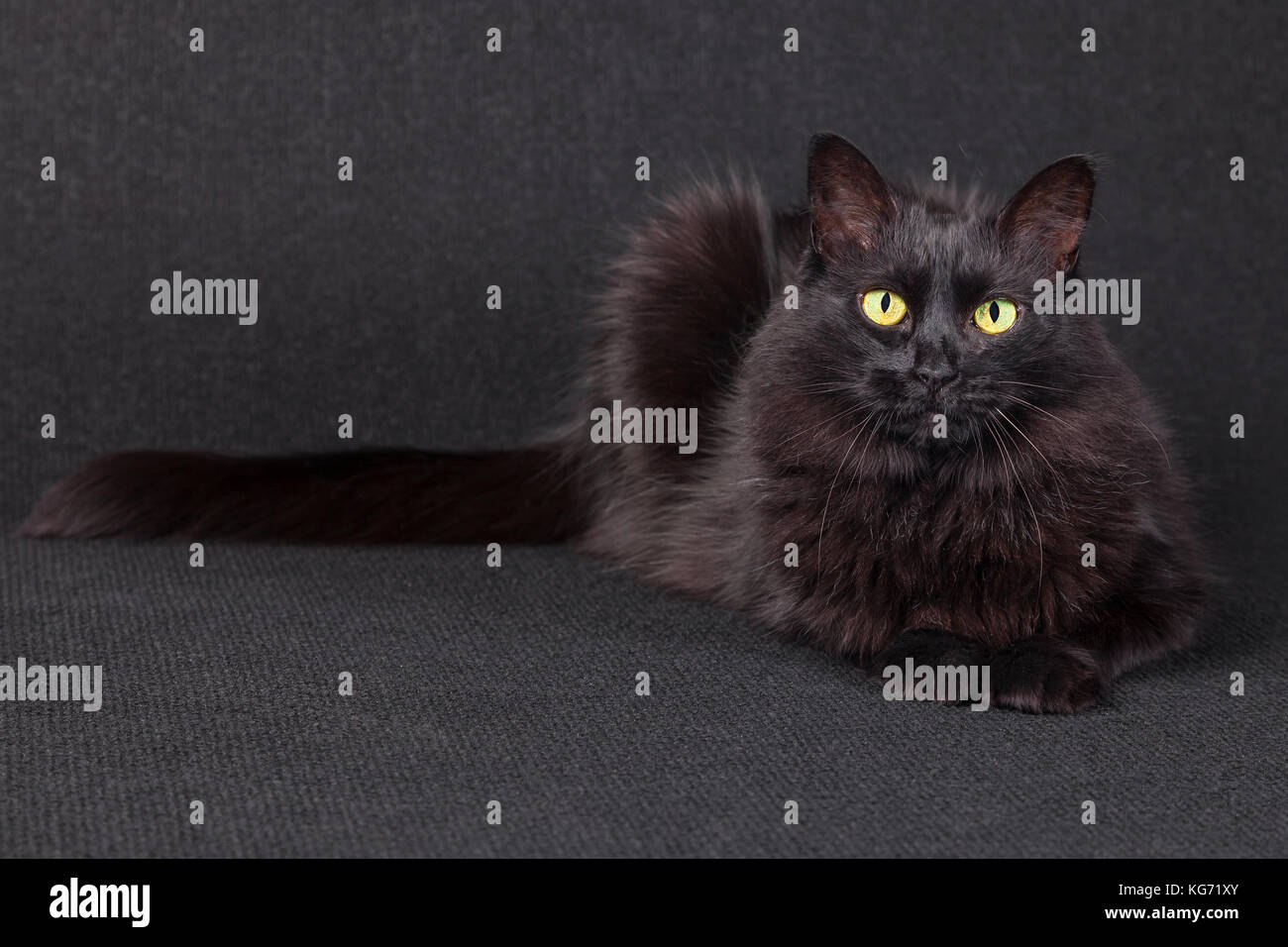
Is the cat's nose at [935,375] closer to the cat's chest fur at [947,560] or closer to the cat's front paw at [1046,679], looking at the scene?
the cat's chest fur at [947,560]

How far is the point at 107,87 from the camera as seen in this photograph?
323 cm

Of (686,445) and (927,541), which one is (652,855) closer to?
(927,541)

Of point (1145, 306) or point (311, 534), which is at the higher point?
point (1145, 306)

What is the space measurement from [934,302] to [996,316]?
0.09 metres

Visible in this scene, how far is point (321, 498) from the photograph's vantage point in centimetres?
288

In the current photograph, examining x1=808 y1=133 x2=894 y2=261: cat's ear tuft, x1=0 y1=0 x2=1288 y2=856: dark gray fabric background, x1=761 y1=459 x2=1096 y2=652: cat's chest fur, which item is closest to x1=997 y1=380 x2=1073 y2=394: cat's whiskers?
x1=761 y1=459 x2=1096 y2=652: cat's chest fur

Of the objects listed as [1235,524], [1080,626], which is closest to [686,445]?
[1080,626]

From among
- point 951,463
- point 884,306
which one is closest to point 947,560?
point 951,463

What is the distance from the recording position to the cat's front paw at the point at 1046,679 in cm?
196

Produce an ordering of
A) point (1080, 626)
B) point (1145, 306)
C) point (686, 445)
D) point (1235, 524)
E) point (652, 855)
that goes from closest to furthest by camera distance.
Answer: point (652, 855)
point (1080, 626)
point (686, 445)
point (1235, 524)
point (1145, 306)

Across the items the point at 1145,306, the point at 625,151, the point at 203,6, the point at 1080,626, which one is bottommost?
the point at 1080,626

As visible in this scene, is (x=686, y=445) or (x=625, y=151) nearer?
(x=686, y=445)

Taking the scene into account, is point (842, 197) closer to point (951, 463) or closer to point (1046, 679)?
point (951, 463)

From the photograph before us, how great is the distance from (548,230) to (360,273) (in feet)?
1.31
